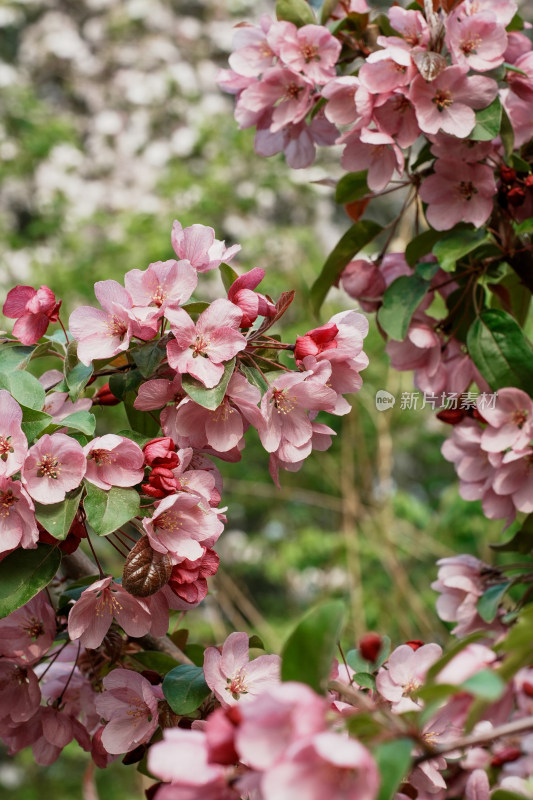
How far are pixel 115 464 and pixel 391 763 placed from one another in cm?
35

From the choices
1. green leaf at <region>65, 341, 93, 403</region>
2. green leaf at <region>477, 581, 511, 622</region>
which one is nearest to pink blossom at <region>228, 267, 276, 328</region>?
green leaf at <region>65, 341, 93, 403</region>

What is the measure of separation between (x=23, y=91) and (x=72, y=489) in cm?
411

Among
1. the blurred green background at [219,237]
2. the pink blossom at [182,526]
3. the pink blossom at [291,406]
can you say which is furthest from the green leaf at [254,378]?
the blurred green background at [219,237]

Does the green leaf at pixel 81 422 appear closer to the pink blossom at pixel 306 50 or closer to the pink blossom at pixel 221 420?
the pink blossom at pixel 221 420

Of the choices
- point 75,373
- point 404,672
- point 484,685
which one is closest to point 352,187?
point 75,373

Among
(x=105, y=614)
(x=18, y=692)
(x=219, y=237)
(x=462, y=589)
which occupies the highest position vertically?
(x=105, y=614)

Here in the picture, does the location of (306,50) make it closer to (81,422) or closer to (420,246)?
(420,246)

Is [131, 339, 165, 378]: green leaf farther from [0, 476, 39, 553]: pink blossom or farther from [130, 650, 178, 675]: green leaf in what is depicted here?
[130, 650, 178, 675]: green leaf

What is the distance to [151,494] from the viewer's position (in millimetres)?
665

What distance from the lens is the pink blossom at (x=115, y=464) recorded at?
26.0 inches

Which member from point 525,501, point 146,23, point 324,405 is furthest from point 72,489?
point 146,23

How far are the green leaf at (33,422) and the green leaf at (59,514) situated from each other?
2.1 inches

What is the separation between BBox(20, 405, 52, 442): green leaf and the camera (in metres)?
0.67

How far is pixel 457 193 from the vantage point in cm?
100
